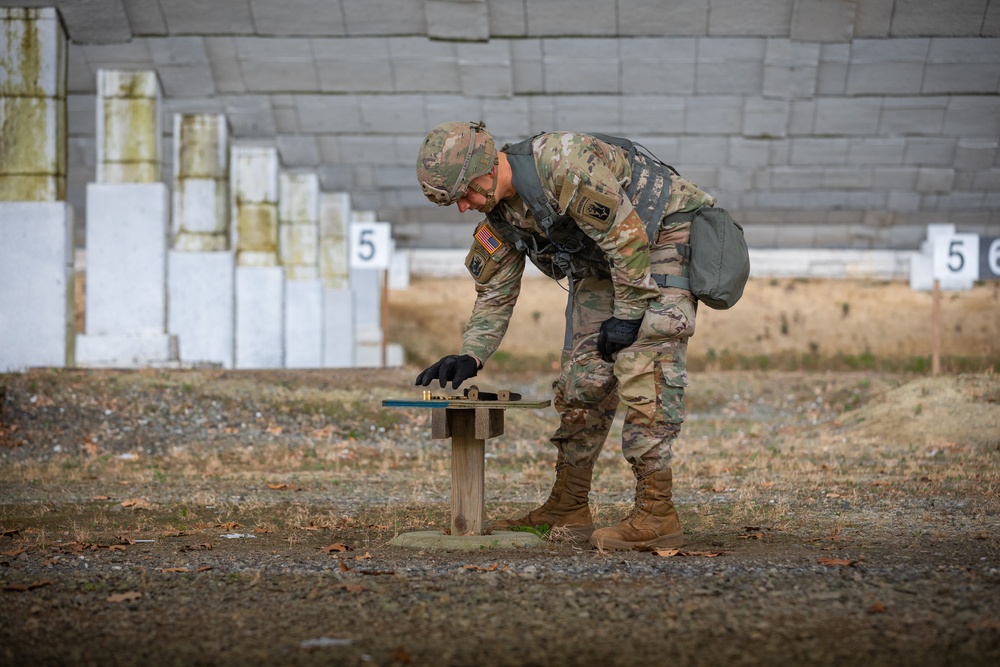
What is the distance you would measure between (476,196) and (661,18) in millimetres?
12618

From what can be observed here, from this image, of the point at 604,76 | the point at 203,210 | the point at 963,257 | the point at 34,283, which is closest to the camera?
the point at 34,283

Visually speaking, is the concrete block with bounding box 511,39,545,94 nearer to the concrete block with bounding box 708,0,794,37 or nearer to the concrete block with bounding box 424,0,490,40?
the concrete block with bounding box 424,0,490,40

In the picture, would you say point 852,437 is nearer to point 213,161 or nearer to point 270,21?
point 270,21

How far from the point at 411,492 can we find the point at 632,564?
3.94 meters

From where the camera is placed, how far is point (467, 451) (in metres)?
5.79

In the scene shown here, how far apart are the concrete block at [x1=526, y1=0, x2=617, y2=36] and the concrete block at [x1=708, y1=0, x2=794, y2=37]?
154 cm

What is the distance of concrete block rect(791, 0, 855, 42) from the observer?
1711 centimetres

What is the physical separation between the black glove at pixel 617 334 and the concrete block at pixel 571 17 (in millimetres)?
12235

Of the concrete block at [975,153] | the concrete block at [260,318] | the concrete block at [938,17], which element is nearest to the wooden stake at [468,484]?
the concrete block at [938,17]

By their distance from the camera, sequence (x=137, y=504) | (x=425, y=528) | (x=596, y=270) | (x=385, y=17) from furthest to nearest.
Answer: (x=385, y=17) → (x=137, y=504) → (x=425, y=528) → (x=596, y=270)

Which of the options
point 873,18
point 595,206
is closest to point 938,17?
point 873,18

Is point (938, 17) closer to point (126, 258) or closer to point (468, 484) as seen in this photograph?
point (126, 258)

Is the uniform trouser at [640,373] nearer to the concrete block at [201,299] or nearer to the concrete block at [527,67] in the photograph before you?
the concrete block at [527,67]

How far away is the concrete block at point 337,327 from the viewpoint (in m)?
26.4
